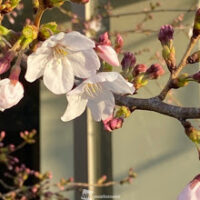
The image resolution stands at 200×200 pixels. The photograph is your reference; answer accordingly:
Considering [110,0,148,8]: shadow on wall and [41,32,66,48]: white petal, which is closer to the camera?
[41,32,66,48]: white petal

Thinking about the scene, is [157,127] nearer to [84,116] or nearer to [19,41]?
[84,116]

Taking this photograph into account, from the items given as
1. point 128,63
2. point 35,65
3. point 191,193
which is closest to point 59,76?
point 35,65

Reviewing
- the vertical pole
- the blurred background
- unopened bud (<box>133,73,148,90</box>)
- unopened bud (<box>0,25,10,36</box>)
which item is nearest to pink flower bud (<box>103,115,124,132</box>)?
unopened bud (<box>133,73,148,90</box>)

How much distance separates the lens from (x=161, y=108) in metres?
0.63

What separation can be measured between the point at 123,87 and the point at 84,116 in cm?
205

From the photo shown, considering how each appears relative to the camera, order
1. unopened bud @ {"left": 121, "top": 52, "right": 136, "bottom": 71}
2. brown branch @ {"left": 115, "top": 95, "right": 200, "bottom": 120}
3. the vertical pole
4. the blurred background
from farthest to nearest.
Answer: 1. the vertical pole
2. the blurred background
3. unopened bud @ {"left": 121, "top": 52, "right": 136, "bottom": 71}
4. brown branch @ {"left": 115, "top": 95, "right": 200, "bottom": 120}

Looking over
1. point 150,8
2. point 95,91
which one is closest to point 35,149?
point 150,8

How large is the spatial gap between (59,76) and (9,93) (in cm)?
10

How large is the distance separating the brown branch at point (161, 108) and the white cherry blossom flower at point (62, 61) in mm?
76

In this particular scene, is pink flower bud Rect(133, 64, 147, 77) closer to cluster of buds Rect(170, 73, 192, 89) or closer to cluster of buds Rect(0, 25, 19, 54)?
cluster of buds Rect(170, 73, 192, 89)

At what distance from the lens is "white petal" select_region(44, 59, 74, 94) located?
70cm

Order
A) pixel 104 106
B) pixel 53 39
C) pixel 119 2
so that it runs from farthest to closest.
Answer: pixel 119 2, pixel 104 106, pixel 53 39

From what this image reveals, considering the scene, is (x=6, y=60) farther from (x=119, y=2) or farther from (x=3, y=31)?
(x=119, y=2)

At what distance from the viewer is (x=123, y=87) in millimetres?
692
